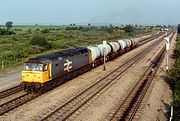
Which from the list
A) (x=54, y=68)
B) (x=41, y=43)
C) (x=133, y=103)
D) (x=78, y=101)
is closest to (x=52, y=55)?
(x=54, y=68)

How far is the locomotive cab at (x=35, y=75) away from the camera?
2594cm

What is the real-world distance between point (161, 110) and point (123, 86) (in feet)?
27.0

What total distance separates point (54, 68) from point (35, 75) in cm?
217

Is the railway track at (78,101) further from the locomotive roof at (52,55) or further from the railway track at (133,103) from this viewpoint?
the locomotive roof at (52,55)

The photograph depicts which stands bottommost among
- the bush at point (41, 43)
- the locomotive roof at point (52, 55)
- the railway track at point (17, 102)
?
the railway track at point (17, 102)

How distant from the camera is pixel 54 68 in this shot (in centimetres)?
2766

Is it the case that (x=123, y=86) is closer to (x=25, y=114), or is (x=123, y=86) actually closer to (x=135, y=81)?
(x=135, y=81)

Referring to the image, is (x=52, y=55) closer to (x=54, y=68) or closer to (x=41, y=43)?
(x=54, y=68)

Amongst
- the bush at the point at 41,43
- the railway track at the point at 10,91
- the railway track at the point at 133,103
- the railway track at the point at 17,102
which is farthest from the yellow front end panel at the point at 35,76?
the bush at the point at 41,43

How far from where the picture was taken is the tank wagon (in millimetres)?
26109

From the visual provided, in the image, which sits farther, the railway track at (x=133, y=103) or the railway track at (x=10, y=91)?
the railway track at (x=10, y=91)

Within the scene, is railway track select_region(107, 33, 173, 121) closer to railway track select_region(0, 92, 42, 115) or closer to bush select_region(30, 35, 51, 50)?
railway track select_region(0, 92, 42, 115)

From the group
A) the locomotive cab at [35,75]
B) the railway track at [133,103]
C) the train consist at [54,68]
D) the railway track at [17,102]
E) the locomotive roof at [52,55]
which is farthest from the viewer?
the locomotive roof at [52,55]

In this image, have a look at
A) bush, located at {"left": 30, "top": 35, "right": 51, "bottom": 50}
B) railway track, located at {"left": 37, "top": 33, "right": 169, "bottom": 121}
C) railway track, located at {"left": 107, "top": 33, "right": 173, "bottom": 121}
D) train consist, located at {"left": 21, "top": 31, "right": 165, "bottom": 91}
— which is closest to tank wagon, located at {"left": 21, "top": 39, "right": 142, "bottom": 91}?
train consist, located at {"left": 21, "top": 31, "right": 165, "bottom": 91}
